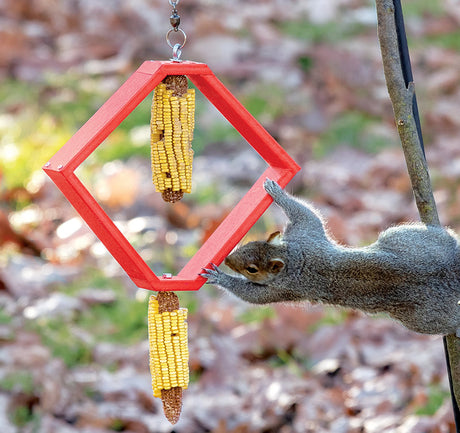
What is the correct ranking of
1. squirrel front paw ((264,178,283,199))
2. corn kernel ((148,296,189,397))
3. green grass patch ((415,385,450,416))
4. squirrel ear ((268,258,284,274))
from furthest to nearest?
green grass patch ((415,385,450,416)), squirrel ear ((268,258,284,274)), squirrel front paw ((264,178,283,199)), corn kernel ((148,296,189,397))

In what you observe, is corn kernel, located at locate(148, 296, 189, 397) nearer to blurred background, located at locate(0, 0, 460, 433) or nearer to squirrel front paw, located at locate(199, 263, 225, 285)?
squirrel front paw, located at locate(199, 263, 225, 285)

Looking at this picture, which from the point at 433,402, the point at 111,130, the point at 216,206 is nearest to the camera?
the point at 111,130

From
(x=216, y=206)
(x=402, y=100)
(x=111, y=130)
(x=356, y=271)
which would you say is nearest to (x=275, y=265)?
(x=356, y=271)

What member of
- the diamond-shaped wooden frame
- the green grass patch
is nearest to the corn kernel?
the diamond-shaped wooden frame

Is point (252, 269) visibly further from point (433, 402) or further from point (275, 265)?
point (433, 402)

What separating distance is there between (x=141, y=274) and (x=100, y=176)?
3.65m

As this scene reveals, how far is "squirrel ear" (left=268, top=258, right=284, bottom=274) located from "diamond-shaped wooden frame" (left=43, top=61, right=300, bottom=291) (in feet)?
1.06

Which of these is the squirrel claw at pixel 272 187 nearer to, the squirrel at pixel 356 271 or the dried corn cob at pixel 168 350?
the squirrel at pixel 356 271

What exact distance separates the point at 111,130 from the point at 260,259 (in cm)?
92

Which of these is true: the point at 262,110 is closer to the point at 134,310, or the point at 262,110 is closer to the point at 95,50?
the point at 95,50

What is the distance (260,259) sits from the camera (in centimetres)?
305

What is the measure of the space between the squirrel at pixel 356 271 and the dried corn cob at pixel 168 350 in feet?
0.56

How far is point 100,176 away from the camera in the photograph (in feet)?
19.7

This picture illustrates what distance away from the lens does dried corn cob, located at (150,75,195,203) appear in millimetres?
2555
